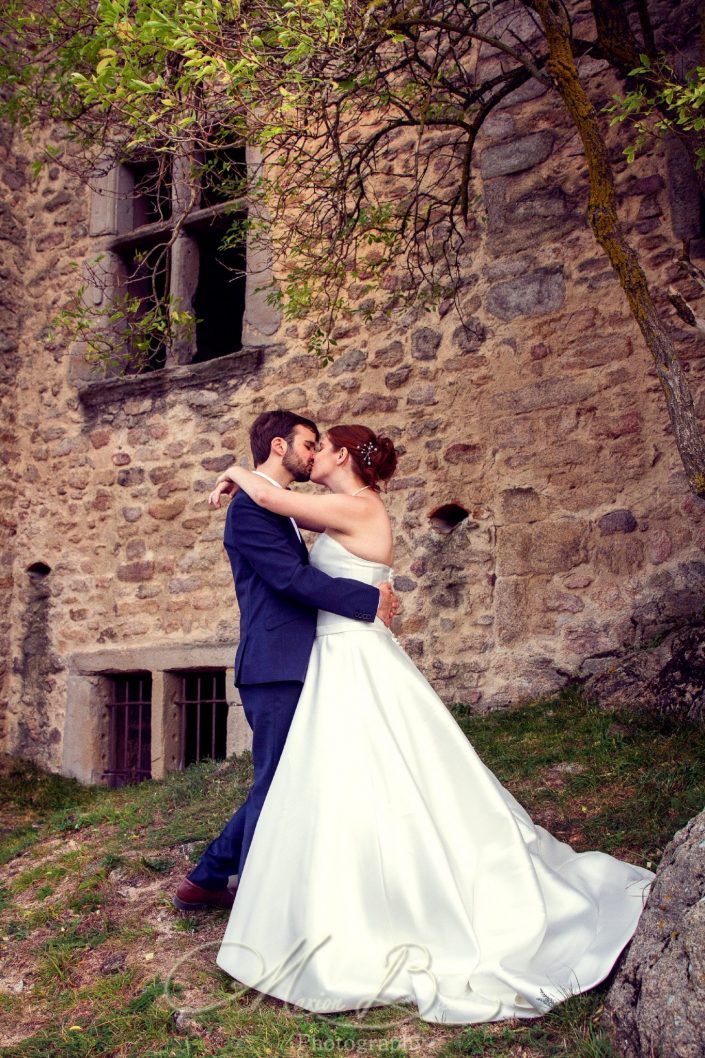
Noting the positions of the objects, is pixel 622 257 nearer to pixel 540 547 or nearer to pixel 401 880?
pixel 540 547

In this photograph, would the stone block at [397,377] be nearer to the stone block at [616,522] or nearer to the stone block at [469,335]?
the stone block at [469,335]

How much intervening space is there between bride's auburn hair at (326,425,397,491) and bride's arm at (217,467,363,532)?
5.8 inches

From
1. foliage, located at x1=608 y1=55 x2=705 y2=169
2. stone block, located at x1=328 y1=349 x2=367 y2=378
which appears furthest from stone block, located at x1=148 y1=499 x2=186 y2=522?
foliage, located at x1=608 y1=55 x2=705 y2=169

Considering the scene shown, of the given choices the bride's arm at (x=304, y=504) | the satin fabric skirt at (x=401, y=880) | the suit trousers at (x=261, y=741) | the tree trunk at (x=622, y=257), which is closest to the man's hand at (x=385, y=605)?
the satin fabric skirt at (x=401, y=880)

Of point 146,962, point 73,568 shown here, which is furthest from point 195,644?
point 146,962

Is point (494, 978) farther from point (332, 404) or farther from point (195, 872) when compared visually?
point (332, 404)

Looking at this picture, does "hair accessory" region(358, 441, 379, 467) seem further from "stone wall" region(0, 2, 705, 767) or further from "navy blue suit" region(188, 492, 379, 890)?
"stone wall" region(0, 2, 705, 767)

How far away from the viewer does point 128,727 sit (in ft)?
19.9

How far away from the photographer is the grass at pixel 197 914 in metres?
2.19

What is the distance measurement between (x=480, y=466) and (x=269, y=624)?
243 centimetres

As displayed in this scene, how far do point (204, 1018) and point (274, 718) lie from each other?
0.82m

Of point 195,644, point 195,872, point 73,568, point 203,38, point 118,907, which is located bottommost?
point 118,907

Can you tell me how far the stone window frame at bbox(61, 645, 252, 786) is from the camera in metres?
5.52

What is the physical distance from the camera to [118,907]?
3.26m
